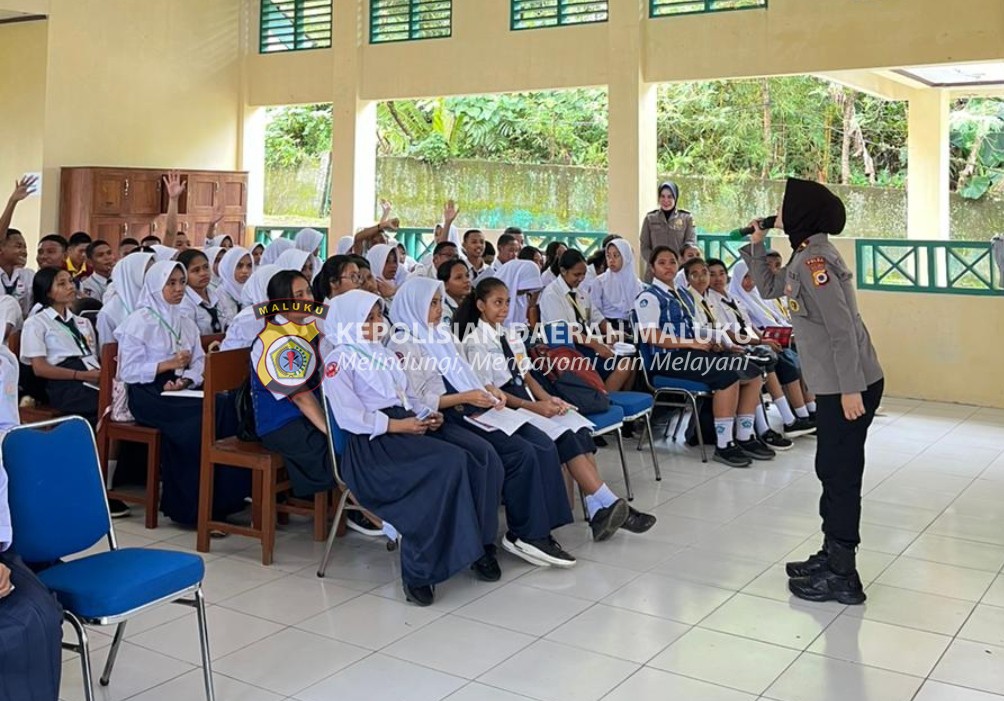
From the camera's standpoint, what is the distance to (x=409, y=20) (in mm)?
10430

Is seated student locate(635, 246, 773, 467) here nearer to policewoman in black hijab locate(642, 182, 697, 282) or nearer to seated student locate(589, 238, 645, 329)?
seated student locate(589, 238, 645, 329)

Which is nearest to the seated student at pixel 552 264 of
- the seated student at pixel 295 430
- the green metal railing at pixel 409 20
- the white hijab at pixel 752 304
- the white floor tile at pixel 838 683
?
the white hijab at pixel 752 304

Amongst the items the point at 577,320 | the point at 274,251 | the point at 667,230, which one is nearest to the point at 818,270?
the point at 577,320

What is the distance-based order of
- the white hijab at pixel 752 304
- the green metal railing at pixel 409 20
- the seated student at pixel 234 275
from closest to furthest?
the seated student at pixel 234 275
the white hijab at pixel 752 304
the green metal railing at pixel 409 20

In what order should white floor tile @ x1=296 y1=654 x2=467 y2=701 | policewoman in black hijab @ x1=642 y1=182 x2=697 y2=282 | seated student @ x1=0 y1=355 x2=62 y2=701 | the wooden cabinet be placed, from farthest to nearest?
the wooden cabinet
policewoman in black hijab @ x1=642 y1=182 x2=697 y2=282
white floor tile @ x1=296 y1=654 x2=467 y2=701
seated student @ x1=0 y1=355 x2=62 y2=701

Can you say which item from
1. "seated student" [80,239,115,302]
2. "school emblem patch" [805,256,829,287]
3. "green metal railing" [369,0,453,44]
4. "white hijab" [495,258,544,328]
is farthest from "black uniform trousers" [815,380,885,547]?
"green metal railing" [369,0,453,44]

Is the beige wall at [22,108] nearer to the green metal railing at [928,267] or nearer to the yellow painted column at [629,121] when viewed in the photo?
the yellow painted column at [629,121]

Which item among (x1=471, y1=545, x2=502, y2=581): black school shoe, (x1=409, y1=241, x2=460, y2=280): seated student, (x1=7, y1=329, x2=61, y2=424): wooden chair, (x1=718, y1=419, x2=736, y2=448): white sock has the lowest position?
(x1=471, y1=545, x2=502, y2=581): black school shoe

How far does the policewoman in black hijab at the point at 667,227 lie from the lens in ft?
27.4

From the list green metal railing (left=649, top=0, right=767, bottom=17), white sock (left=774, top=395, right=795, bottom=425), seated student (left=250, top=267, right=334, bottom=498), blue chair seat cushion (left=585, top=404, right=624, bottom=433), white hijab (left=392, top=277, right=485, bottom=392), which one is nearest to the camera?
seated student (left=250, top=267, right=334, bottom=498)

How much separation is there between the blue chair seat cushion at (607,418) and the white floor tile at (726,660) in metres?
1.55

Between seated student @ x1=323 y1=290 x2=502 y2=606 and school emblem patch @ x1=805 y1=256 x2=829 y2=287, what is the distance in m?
1.40

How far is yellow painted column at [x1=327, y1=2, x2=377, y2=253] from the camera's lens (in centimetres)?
1075

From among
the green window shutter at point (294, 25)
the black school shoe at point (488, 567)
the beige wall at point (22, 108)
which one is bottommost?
the black school shoe at point (488, 567)
